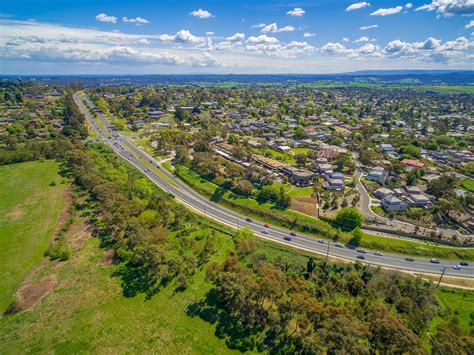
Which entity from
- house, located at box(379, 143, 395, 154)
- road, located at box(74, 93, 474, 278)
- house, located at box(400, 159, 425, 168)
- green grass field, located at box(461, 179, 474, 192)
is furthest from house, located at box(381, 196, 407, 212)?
house, located at box(379, 143, 395, 154)

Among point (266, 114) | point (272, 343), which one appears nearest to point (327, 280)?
point (272, 343)

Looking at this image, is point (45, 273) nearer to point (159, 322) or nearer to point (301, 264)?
point (159, 322)

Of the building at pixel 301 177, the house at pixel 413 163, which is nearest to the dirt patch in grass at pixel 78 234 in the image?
the building at pixel 301 177

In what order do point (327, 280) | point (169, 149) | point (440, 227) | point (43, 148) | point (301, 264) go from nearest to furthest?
1. point (327, 280)
2. point (301, 264)
3. point (440, 227)
4. point (43, 148)
5. point (169, 149)

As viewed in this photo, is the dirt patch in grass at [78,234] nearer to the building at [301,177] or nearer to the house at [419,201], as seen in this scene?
the building at [301,177]

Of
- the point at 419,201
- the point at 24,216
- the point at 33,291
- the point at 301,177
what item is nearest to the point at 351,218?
the point at 301,177

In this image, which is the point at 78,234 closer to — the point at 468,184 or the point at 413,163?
the point at 413,163
